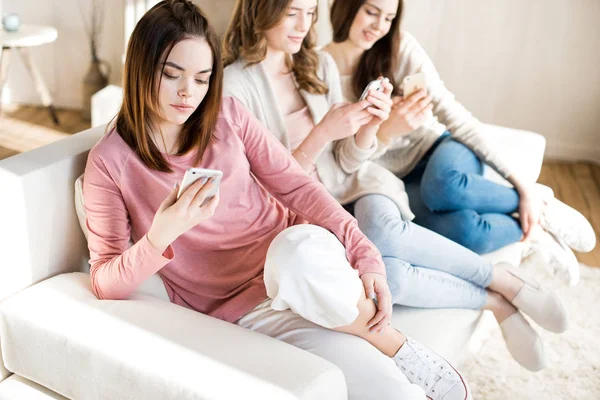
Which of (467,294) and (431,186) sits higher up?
(431,186)

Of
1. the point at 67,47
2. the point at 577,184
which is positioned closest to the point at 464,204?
the point at 577,184

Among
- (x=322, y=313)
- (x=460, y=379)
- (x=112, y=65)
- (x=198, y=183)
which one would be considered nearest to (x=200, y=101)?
(x=198, y=183)

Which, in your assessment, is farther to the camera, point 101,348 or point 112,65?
point 112,65

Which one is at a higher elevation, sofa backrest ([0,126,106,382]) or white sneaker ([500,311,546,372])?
sofa backrest ([0,126,106,382])

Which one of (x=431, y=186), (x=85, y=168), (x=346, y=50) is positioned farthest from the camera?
(x=346, y=50)

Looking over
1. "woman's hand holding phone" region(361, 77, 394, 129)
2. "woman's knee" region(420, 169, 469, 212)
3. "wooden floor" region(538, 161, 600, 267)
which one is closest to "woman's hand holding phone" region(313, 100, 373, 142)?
"woman's hand holding phone" region(361, 77, 394, 129)

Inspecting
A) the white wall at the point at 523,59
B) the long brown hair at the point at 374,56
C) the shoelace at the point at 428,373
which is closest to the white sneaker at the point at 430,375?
the shoelace at the point at 428,373

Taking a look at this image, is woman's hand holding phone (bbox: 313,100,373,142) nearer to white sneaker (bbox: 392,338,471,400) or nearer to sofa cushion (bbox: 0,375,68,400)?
white sneaker (bbox: 392,338,471,400)

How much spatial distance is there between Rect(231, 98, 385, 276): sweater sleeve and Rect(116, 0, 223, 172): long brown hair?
125mm

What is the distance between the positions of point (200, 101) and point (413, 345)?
708 mm

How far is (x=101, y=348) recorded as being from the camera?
1.37 meters

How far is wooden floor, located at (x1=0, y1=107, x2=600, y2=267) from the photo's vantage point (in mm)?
3604

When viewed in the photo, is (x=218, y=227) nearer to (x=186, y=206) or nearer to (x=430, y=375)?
(x=186, y=206)

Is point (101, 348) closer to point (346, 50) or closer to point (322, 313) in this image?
point (322, 313)
